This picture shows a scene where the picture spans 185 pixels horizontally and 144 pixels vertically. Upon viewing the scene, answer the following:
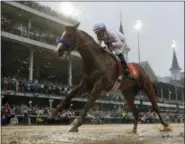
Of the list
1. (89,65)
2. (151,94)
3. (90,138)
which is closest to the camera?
(90,138)

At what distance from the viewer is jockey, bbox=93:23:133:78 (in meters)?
8.86

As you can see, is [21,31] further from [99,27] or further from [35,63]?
[99,27]

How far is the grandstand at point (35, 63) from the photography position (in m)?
32.4

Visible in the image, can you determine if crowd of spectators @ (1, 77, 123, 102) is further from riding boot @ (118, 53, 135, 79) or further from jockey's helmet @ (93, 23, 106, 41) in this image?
jockey's helmet @ (93, 23, 106, 41)

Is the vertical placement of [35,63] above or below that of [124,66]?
above

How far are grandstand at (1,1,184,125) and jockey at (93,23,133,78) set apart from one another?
17875mm

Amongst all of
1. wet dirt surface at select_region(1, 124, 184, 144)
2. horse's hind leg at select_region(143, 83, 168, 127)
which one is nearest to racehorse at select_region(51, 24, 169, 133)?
wet dirt surface at select_region(1, 124, 184, 144)

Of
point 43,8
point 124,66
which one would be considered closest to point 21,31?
point 43,8

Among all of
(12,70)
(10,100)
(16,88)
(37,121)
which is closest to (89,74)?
(37,121)

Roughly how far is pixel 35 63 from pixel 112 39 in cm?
3674

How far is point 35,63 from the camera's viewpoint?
45062 millimetres

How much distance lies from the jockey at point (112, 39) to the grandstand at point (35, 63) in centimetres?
1788

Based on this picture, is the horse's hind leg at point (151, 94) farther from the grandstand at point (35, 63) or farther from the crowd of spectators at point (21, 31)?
the crowd of spectators at point (21, 31)

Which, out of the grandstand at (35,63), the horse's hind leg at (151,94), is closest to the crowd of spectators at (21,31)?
the grandstand at (35,63)
